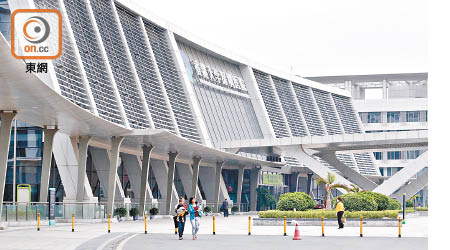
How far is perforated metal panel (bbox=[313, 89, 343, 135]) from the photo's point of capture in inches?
3391

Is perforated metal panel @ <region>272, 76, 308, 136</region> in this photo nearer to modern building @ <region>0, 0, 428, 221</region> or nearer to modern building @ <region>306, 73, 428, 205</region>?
modern building @ <region>0, 0, 428, 221</region>

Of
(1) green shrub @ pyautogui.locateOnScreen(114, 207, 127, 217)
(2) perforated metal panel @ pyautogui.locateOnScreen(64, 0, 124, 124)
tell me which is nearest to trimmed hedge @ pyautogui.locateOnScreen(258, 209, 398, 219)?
(1) green shrub @ pyautogui.locateOnScreen(114, 207, 127, 217)

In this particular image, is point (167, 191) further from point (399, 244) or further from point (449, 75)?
point (449, 75)

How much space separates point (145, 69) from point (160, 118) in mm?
3713

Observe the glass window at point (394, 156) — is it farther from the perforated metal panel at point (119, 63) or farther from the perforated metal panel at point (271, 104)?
the perforated metal panel at point (119, 63)

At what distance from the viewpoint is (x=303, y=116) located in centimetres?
8156

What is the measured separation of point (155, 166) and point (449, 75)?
50364 mm

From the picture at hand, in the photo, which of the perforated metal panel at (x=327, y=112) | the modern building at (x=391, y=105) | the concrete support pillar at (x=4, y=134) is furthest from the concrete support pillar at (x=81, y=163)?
the modern building at (x=391, y=105)

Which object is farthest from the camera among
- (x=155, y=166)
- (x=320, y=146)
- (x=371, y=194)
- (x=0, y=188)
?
(x=320, y=146)

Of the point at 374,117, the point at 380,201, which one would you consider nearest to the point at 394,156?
the point at 374,117

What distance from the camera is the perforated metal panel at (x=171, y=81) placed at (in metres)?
55.6

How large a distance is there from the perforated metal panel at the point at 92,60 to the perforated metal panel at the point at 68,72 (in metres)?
1.25

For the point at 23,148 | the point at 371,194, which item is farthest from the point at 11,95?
the point at 371,194

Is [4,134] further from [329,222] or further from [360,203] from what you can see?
[360,203]
